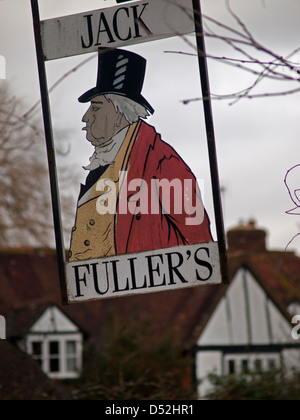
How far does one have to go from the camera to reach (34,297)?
2428 cm

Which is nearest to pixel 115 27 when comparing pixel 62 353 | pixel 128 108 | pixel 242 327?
pixel 128 108

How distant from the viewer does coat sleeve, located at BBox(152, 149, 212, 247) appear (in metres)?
3.39

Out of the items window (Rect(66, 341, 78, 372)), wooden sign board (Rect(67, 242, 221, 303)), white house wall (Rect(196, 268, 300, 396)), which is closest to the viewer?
wooden sign board (Rect(67, 242, 221, 303))

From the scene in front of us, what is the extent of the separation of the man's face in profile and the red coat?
0.48ft

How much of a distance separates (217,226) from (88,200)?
676 mm

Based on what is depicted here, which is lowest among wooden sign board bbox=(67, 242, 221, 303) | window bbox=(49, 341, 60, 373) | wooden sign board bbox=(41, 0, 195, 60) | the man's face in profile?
wooden sign board bbox=(67, 242, 221, 303)

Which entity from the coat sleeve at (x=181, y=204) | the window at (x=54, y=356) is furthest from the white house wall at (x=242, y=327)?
the coat sleeve at (x=181, y=204)

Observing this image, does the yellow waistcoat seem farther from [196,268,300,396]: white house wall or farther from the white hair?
[196,268,300,396]: white house wall

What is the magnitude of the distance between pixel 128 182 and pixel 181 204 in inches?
11.4

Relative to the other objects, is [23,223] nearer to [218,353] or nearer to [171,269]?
[218,353]

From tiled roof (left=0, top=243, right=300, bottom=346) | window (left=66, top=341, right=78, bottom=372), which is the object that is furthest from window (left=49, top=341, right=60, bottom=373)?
tiled roof (left=0, top=243, right=300, bottom=346)

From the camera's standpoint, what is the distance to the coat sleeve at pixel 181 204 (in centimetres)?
339

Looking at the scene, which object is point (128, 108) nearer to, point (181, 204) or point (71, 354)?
point (181, 204)
